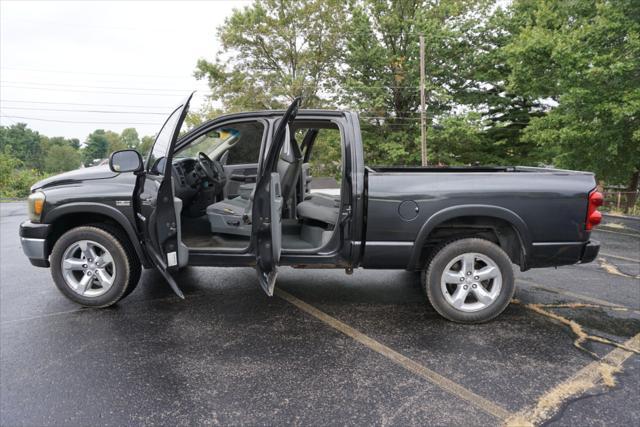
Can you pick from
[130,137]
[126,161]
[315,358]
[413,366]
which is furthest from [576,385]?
[130,137]

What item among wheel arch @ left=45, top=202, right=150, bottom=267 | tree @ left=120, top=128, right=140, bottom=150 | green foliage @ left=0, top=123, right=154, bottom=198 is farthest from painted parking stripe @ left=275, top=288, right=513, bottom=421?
tree @ left=120, top=128, right=140, bottom=150

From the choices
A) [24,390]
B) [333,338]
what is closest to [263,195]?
[333,338]

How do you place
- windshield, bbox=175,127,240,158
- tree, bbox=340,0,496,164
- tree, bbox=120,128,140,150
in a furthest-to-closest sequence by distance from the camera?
tree, bbox=120,128,140,150 → tree, bbox=340,0,496,164 → windshield, bbox=175,127,240,158

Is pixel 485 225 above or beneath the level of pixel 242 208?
beneath

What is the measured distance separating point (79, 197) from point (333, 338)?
8.61ft

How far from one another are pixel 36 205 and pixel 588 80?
15.5 meters

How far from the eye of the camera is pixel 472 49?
2172 cm

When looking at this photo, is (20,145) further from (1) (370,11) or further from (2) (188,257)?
(2) (188,257)

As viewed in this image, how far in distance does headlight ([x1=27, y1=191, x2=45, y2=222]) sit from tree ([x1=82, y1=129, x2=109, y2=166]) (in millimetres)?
143093

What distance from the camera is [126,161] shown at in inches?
132

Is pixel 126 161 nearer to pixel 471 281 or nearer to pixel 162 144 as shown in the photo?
pixel 162 144

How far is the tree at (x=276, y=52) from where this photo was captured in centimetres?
2700

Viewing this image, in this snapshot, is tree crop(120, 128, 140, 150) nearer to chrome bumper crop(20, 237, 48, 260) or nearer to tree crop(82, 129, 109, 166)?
tree crop(82, 129, 109, 166)

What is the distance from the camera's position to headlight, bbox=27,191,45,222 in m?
3.43
